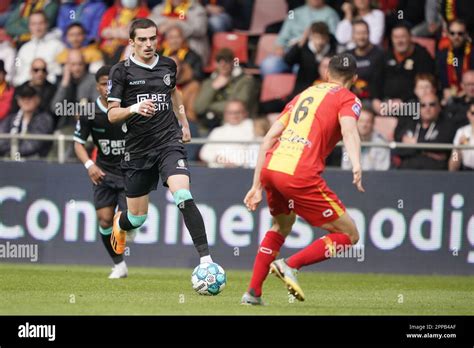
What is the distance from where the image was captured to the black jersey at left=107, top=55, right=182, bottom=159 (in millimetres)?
12258

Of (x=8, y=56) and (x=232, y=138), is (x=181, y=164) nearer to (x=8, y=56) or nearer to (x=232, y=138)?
(x=232, y=138)

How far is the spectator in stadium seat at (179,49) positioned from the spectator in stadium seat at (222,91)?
0.56m

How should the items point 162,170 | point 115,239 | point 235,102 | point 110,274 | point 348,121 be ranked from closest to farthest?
1. point 348,121
2. point 162,170
3. point 115,239
4. point 110,274
5. point 235,102

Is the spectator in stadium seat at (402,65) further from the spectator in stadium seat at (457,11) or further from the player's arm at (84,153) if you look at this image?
the player's arm at (84,153)

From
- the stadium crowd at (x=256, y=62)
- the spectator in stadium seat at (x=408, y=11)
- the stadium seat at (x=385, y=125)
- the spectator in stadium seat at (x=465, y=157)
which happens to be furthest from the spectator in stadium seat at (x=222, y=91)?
the spectator in stadium seat at (x=465, y=157)

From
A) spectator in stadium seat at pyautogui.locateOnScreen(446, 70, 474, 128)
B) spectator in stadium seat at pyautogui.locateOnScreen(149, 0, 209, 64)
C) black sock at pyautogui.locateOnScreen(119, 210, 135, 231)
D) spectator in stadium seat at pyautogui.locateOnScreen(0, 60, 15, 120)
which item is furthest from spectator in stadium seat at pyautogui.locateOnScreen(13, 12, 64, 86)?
black sock at pyautogui.locateOnScreen(119, 210, 135, 231)

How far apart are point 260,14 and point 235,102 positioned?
301cm

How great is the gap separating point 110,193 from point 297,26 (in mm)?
5853

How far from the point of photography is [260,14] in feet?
67.8

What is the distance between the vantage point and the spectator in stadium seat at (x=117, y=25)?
1986 cm

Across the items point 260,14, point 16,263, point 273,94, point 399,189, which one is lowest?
point 16,263

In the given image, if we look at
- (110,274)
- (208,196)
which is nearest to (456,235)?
(208,196)

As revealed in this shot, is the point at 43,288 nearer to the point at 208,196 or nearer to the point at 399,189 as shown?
the point at 208,196

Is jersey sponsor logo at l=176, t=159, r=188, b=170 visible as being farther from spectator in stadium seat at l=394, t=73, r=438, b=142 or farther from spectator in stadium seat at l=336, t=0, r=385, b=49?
spectator in stadium seat at l=336, t=0, r=385, b=49
